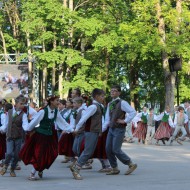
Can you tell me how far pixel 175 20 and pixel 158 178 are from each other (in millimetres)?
24877

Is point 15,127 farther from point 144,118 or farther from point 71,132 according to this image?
point 144,118

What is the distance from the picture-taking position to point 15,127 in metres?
13.2

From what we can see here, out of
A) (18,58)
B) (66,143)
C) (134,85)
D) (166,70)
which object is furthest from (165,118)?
(134,85)

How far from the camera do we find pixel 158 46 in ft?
118

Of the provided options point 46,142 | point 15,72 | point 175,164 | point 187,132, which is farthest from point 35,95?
point 46,142

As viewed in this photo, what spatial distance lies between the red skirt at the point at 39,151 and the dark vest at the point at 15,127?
1096 millimetres

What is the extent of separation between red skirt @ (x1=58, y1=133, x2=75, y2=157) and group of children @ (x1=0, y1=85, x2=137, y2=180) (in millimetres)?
701

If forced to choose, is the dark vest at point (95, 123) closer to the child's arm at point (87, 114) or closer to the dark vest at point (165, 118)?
the child's arm at point (87, 114)

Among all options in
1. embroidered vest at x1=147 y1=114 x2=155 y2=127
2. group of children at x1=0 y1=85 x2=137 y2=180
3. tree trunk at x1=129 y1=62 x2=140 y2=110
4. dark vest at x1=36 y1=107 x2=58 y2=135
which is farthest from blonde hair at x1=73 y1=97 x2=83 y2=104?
tree trunk at x1=129 y1=62 x2=140 y2=110

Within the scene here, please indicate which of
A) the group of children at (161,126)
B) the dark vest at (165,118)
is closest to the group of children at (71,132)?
the group of children at (161,126)

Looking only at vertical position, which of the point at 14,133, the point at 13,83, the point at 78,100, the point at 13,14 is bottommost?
the point at 14,133

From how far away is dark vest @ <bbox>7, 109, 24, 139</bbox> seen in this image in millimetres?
13172

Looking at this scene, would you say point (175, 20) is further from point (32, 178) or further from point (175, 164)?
point (32, 178)

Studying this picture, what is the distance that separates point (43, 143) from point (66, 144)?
3.42m
